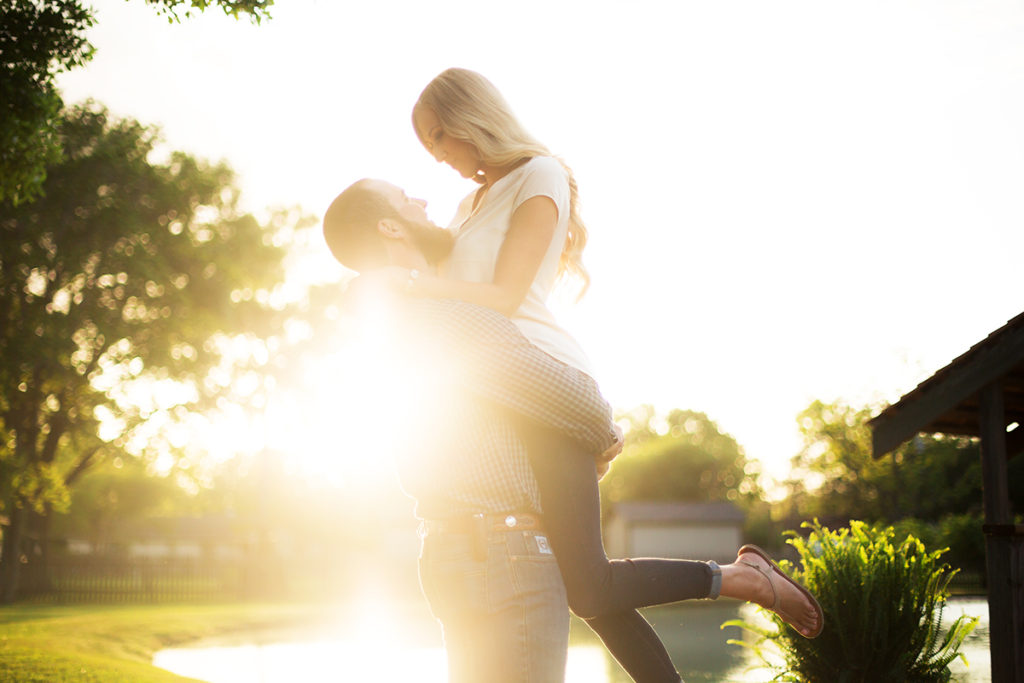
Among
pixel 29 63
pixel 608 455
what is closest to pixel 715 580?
pixel 608 455

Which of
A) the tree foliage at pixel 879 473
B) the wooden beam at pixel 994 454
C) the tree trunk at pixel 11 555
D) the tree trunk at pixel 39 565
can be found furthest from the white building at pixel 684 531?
the wooden beam at pixel 994 454

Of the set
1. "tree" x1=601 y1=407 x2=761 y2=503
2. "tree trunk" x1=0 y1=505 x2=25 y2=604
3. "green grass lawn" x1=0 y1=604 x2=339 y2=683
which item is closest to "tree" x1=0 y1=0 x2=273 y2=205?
"green grass lawn" x1=0 y1=604 x2=339 y2=683

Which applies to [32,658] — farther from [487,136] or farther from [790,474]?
[790,474]

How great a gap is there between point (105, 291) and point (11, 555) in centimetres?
781

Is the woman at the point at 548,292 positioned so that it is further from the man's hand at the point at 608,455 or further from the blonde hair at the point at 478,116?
the man's hand at the point at 608,455

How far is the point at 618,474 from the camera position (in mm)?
70938

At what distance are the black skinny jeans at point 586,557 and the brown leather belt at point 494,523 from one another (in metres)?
0.04

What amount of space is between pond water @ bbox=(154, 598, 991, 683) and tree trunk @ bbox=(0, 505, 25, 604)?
11028mm

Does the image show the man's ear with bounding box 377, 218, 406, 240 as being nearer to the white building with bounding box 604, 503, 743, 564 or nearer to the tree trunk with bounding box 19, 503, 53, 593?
the tree trunk with bounding box 19, 503, 53, 593

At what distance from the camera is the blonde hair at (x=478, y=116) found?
7.80ft

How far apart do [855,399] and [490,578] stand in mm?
54473

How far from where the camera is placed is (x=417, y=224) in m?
2.40

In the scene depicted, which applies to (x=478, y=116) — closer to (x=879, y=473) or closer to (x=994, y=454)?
(x=994, y=454)

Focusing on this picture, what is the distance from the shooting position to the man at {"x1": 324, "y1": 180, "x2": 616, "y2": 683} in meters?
2.06
